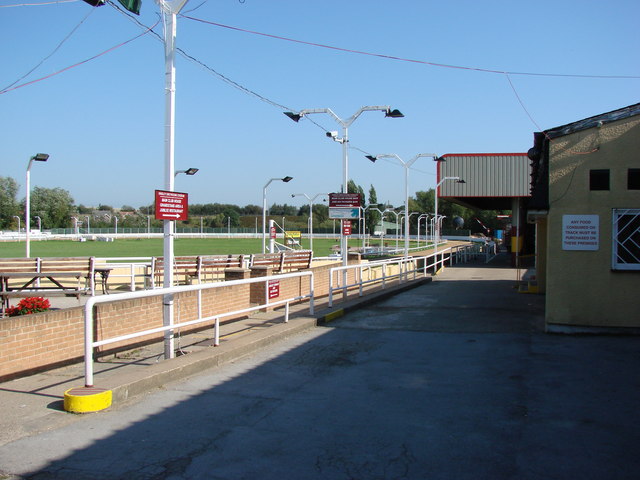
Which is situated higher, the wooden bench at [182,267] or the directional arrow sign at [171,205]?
the directional arrow sign at [171,205]

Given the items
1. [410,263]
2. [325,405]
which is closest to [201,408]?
[325,405]

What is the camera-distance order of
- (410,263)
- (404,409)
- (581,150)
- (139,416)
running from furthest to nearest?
(410,263) < (581,150) < (404,409) < (139,416)

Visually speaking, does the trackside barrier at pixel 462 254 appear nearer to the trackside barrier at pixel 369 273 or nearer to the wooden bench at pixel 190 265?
the trackside barrier at pixel 369 273

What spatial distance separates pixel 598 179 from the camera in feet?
34.9

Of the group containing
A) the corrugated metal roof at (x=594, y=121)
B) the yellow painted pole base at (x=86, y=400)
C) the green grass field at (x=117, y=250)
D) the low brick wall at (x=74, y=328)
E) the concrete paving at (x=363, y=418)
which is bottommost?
the concrete paving at (x=363, y=418)

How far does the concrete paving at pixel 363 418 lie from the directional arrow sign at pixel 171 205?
1.90 meters

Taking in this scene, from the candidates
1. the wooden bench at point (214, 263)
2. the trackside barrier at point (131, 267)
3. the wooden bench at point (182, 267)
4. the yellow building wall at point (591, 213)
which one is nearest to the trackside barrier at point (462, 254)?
the trackside barrier at point (131, 267)

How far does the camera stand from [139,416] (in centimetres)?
591

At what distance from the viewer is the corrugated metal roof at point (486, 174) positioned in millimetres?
40375

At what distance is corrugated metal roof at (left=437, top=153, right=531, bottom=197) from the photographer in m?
40.4

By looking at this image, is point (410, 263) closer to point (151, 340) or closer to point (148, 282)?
point (148, 282)

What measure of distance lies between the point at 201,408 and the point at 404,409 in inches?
84.2

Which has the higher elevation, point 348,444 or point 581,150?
point 581,150

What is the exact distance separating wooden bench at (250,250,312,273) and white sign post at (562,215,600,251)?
825 cm
